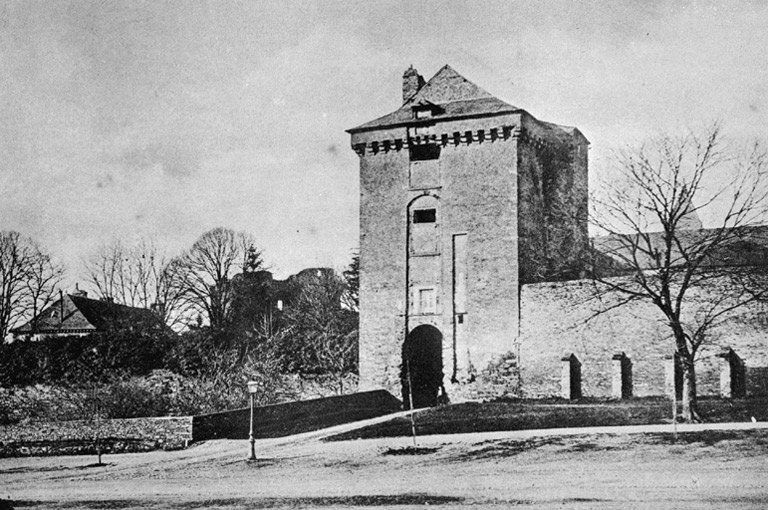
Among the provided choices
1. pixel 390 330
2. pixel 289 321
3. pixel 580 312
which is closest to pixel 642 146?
pixel 580 312

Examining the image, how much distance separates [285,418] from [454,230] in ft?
35.0

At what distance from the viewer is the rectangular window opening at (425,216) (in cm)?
3058

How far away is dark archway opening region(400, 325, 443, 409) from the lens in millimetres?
30219

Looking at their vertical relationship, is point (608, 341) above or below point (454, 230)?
below

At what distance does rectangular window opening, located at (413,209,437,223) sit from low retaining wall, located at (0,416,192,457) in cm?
1302

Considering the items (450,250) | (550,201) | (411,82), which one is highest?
(411,82)

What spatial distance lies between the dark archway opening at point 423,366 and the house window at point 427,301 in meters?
0.73

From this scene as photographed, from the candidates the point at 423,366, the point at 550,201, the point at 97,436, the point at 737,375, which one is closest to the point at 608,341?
the point at 737,375

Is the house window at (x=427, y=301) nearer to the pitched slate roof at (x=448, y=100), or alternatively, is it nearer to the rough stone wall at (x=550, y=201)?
the rough stone wall at (x=550, y=201)

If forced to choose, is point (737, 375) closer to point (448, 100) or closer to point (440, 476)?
point (440, 476)

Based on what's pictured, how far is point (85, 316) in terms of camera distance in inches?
1721

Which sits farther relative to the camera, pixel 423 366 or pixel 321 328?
pixel 321 328

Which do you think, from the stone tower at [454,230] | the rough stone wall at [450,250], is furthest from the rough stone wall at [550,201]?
the rough stone wall at [450,250]

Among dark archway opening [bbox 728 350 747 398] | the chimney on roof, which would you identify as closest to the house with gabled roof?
the chimney on roof
